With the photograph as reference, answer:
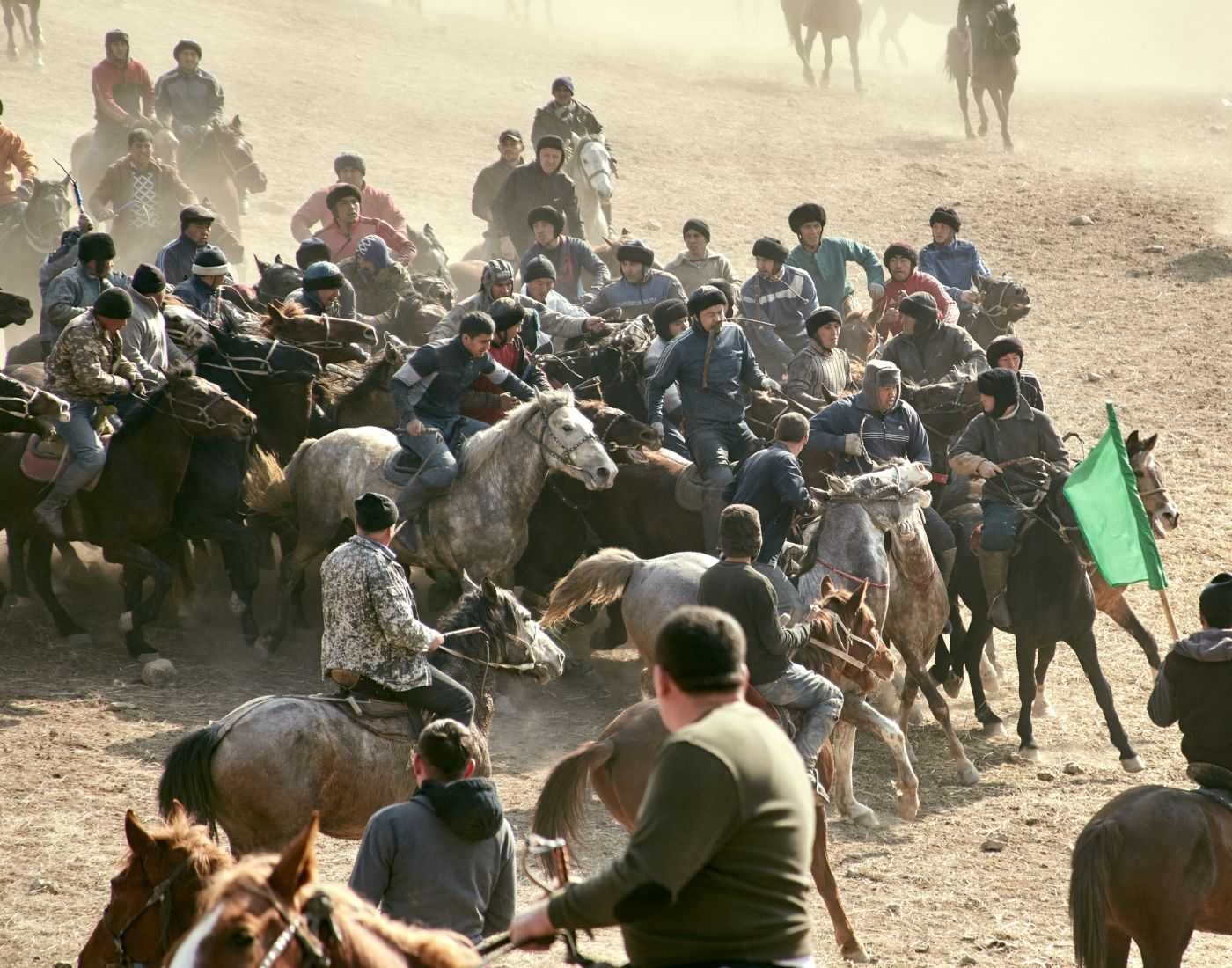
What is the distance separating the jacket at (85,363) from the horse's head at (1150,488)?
732 cm

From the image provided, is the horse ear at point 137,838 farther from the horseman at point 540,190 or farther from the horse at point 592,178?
the horse at point 592,178

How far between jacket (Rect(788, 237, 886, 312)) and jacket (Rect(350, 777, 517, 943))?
493 inches

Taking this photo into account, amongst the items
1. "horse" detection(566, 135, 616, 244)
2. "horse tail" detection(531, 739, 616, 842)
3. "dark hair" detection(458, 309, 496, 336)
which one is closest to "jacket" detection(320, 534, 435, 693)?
"horse tail" detection(531, 739, 616, 842)

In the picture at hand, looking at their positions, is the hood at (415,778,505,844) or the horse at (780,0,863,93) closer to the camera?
the hood at (415,778,505,844)

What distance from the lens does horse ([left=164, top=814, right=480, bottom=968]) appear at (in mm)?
3842

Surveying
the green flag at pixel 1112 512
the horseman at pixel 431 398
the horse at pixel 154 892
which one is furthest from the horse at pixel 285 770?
the green flag at pixel 1112 512

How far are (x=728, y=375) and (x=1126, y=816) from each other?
6254 mm

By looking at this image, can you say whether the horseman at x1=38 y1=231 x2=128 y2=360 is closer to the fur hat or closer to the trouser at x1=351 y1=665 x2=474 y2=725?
the trouser at x1=351 y1=665 x2=474 y2=725

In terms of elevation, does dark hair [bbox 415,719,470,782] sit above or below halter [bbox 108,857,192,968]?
above

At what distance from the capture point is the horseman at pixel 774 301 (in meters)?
16.5

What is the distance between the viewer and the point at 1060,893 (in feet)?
31.5

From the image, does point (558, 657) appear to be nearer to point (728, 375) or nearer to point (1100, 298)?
A: point (728, 375)

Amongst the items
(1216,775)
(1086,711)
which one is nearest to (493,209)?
(1086,711)

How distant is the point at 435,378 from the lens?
1254cm
